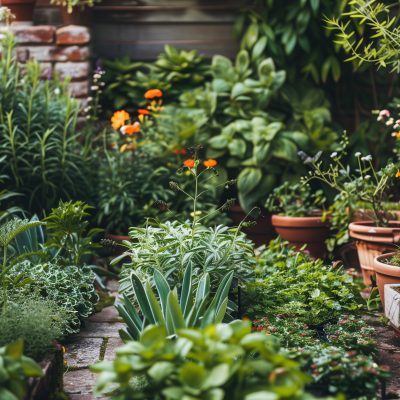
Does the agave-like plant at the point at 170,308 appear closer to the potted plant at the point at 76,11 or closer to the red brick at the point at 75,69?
the red brick at the point at 75,69

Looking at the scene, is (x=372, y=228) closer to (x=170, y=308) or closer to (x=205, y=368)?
(x=170, y=308)

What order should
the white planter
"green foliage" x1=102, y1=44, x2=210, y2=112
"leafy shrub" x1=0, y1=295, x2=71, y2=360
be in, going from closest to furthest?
"leafy shrub" x1=0, y1=295, x2=71, y2=360, the white planter, "green foliage" x1=102, y1=44, x2=210, y2=112

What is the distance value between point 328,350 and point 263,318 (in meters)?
0.44

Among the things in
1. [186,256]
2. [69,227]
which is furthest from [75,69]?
[186,256]

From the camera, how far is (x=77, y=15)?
375 cm

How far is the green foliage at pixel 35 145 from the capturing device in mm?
2971

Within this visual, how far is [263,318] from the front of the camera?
172 centimetres

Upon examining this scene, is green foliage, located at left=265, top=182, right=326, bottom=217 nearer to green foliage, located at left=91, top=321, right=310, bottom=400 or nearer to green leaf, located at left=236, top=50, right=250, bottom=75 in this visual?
green leaf, located at left=236, top=50, right=250, bottom=75

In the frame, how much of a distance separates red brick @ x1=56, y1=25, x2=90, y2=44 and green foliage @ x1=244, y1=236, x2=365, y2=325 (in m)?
2.68

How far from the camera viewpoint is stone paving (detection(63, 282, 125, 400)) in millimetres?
1478

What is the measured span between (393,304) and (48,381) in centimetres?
131

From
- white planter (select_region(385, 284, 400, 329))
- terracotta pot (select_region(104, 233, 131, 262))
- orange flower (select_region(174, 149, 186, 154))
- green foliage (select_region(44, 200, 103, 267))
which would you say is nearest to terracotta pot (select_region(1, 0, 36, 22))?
orange flower (select_region(174, 149, 186, 154))

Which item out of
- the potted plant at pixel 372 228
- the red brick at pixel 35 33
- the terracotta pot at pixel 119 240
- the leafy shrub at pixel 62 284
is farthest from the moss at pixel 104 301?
the red brick at pixel 35 33

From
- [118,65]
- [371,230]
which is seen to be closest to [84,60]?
[118,65]
